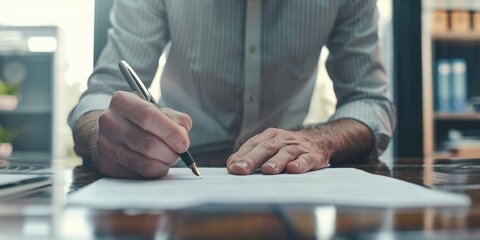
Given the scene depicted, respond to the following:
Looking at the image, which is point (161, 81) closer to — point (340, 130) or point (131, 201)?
point (340, 130)

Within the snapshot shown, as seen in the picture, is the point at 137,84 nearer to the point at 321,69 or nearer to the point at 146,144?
the point at 146,144

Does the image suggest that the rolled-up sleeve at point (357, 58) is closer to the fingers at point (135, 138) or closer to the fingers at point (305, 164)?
the fingers at point (305, 164)

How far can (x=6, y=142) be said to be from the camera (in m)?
2.80

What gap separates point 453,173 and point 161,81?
73 cm

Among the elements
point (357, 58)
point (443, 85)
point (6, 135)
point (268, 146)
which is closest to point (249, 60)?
point (357, 58)

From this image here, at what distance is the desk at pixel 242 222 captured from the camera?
22cm

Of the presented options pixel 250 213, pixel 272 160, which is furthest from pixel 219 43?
pixel 250 213

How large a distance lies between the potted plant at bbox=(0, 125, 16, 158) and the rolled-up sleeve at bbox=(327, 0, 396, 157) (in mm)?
2239

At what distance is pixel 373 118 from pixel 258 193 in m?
0.60

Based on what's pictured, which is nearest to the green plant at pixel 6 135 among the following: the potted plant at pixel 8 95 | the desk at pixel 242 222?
the potted plant at pixel 8 95

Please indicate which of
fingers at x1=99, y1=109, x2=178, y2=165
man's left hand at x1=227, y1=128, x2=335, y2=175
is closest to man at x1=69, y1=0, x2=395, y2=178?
man's left hand at x1=227, y1=128, x2=335, y2=175

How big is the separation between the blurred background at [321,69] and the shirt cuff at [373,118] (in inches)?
7.8

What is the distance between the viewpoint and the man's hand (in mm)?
507

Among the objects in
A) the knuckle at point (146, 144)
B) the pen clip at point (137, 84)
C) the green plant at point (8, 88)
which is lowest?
A: the knuckle at point (146, 144)
